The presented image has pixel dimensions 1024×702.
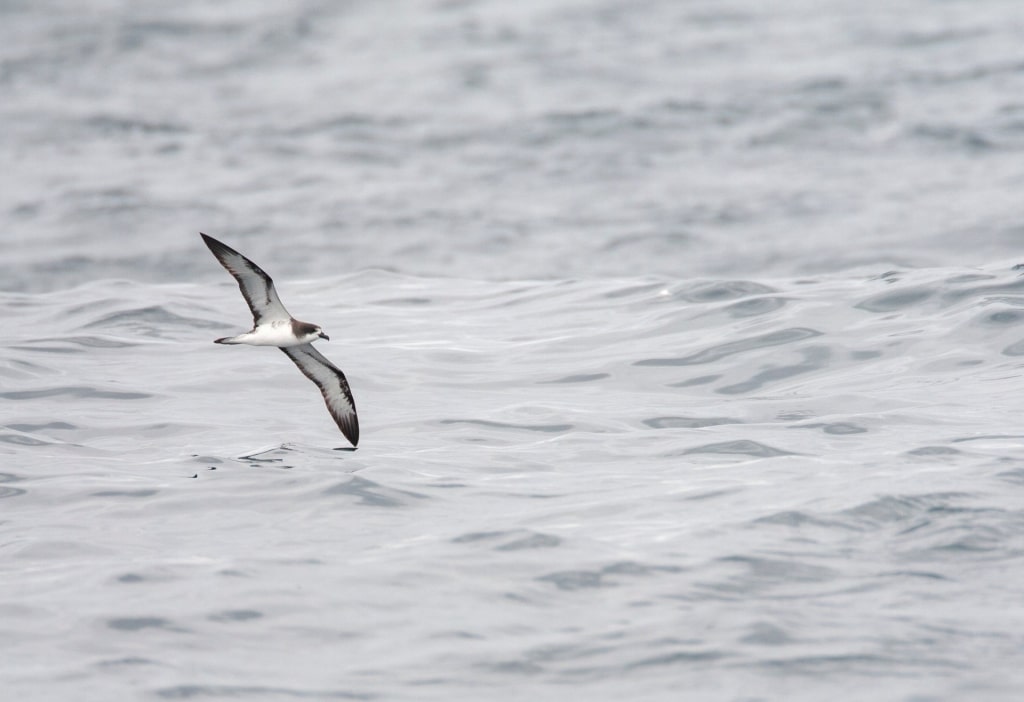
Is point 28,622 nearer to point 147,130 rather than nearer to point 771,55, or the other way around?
point 147,130

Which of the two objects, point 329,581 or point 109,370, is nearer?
point 329,581

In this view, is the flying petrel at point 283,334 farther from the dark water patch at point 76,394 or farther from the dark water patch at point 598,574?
the dark water patch at point 598,574

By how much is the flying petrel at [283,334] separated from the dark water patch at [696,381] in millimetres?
3575

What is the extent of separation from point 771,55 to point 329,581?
104 ft

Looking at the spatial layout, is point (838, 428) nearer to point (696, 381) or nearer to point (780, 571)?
point (696, 381)

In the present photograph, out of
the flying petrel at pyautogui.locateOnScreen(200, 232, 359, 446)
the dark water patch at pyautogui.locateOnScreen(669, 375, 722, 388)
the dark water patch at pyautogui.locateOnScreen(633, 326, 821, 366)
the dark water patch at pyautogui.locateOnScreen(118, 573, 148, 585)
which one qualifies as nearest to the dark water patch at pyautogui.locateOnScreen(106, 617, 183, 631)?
the dark water patch at pyautogui.locateOnScreen(118, 573, 148, 585)

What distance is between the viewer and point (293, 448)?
1255 centimetres

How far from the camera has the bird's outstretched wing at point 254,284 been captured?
38.7 feet

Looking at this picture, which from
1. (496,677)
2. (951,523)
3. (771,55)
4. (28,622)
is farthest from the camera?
(771,55)

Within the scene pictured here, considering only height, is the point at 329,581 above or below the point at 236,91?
below

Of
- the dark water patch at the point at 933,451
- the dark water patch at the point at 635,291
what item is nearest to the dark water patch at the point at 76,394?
the dark water patch at the point at 635,291

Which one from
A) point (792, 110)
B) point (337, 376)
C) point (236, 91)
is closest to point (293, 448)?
point (337, 376)

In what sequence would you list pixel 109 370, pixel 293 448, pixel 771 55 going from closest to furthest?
pixel 293 448 < pixel 109 370 < pixel 771 55

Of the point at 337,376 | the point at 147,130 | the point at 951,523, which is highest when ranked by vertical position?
the point at 147,130
